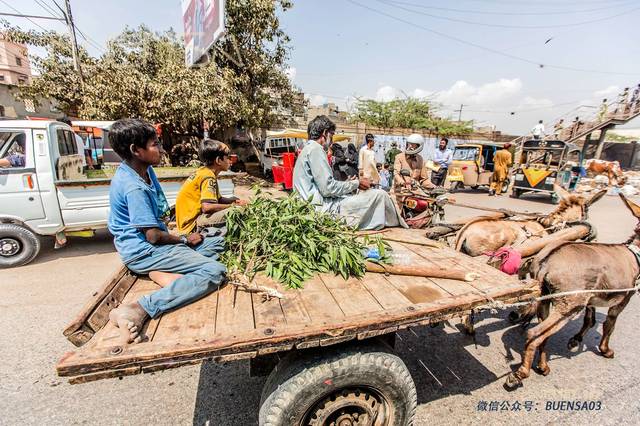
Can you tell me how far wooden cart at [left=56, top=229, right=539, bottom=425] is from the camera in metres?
1.41

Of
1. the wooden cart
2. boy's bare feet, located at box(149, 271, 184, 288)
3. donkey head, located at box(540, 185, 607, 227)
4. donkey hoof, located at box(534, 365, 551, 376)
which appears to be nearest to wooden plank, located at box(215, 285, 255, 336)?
the wooden cart

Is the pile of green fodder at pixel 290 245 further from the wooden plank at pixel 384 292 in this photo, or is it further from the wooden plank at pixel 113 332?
the wooden plank at pixel 113 332

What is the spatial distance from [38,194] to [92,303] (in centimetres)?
452

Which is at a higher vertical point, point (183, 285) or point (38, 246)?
point (183, 285)

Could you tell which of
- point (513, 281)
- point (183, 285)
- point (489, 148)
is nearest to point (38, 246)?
point (183, 285)

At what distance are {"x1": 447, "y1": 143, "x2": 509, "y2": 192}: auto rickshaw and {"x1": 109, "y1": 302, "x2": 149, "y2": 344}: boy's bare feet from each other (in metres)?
12.6

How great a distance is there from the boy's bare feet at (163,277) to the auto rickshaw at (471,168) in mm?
12223

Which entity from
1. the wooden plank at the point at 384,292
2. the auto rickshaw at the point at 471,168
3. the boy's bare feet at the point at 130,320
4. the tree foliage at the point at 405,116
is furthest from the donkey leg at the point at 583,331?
the tree foliage at the point at 405,116

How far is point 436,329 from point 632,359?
6.35ft

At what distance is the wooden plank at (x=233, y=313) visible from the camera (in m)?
1.59

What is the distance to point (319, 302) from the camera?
188 cm

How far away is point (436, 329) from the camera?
3.50 metres

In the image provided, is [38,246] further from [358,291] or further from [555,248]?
[555,248]

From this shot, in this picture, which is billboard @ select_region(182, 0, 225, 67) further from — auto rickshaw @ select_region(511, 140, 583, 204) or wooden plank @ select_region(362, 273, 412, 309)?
auto rickshaw @ select_region(511, 140, 583, 204)
